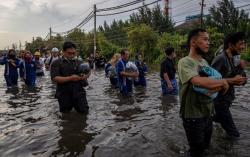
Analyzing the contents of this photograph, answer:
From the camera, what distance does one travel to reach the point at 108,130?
7852mm

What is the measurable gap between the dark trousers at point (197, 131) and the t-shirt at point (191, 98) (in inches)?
2.8

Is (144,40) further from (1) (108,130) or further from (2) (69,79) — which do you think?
(2) (69,79)

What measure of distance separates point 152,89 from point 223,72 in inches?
386

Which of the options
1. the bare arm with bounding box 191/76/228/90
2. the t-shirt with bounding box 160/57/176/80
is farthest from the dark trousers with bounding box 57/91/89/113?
the bare arm with bounding box 191/76/228/90

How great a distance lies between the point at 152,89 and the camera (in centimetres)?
1550

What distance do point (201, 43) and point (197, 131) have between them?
1.13m

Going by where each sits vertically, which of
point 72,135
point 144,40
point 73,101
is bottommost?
point 72,135

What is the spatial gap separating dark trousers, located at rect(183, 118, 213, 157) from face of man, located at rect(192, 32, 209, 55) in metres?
0.88

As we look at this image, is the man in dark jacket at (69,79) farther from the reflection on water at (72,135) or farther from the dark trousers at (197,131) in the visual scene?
the dark trousers at (197,131)

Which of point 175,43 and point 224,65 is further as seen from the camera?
point 175,43

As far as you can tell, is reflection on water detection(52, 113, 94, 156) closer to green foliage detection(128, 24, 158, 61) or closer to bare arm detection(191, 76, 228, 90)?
bare arm detection(191, 76, 228, 90)

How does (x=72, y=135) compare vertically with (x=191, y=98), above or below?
below

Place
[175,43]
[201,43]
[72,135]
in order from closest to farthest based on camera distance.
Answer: [201,43] < [72,135] < [175,43]

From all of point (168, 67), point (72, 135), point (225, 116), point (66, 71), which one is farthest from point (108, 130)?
point (168, 67)
